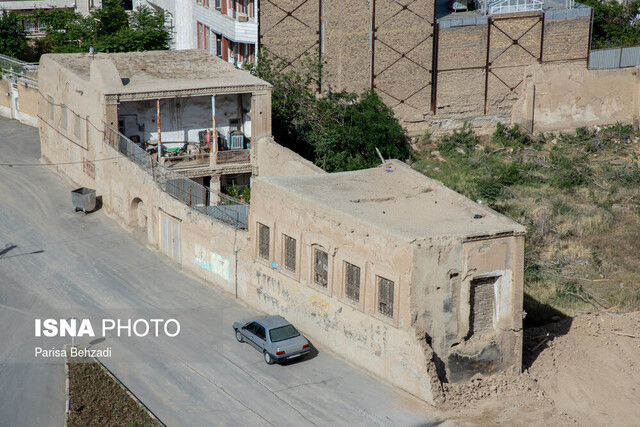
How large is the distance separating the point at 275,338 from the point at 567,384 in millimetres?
9078

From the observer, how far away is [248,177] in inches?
1715

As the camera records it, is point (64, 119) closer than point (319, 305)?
No

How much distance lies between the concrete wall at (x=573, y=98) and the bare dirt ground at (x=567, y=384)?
21433mm

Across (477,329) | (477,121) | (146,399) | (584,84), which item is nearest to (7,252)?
(146,399)

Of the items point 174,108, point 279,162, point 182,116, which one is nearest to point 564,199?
point 279,162

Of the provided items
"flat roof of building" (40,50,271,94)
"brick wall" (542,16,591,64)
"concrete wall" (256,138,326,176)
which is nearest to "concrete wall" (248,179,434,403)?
"concrete wall" (256,138,326,176)

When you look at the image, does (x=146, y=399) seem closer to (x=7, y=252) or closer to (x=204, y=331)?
(x=204, y=331)

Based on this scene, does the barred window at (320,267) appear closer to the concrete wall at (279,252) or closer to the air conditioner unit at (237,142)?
the concrete wall at (279,252)

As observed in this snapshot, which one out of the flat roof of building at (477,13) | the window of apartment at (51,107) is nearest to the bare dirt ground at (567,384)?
the flat roof of building at (477,13)

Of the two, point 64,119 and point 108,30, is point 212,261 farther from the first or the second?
point 108,30

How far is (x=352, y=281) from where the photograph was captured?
2977 centimetres

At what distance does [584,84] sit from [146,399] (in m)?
35.0

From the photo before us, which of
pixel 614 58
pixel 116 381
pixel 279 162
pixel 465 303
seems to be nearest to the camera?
pixel 465 303

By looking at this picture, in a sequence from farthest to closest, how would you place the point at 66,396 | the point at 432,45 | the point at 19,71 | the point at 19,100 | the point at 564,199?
the point at 19,71
the point at 19,100
the point at 432,45
the point at 564,199
the point at 66,396
